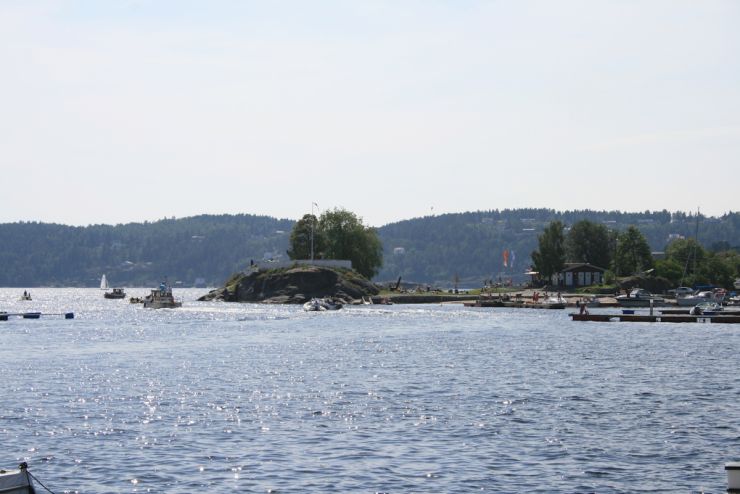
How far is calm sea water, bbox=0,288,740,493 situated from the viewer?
119 ft

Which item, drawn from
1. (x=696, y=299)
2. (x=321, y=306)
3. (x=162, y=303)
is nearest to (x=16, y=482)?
(x=321, y=306)

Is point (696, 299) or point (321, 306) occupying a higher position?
point (696, 299)

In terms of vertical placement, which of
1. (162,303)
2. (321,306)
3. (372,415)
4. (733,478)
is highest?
(162,303)

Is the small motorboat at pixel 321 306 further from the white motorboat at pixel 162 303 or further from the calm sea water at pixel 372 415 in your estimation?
the calm sea water at pixel 372 415

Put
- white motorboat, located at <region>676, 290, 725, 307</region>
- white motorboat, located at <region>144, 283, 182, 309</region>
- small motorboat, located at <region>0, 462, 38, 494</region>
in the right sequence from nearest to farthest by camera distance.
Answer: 1. small motorboat, located at <region>0, 462, 38, 494</region>
2. white motorboat, located at <region>676, 290, 725, 307</region>
3. white motorboat, located at <region>144, 283, 182, 309</region>

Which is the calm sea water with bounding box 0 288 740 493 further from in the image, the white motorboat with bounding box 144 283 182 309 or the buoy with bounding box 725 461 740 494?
the white motorboat with bounding box 144 283 182 309

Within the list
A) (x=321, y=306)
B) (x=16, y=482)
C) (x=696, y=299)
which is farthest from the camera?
(x=696, y=299)

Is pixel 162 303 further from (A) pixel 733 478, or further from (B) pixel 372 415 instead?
(A) pixel 733 478

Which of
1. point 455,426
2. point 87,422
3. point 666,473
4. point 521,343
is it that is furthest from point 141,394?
point 521,343

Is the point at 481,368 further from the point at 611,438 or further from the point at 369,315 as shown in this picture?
the point at 369,315

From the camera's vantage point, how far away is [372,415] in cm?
4969

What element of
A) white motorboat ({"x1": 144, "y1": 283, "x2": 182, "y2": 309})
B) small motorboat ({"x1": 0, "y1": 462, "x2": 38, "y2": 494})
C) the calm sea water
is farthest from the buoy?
white motorboat ({"x1": 144, "y1": 283, "x2": 182, "y2": 309})

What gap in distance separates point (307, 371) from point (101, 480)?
36334mm

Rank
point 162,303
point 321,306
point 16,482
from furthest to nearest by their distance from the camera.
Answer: point 162,303 → point 321,306 → point 16,482
